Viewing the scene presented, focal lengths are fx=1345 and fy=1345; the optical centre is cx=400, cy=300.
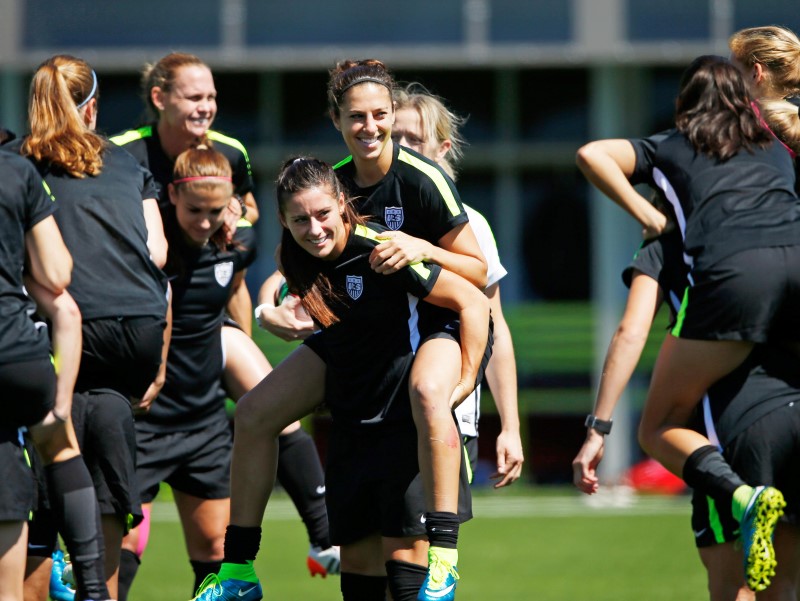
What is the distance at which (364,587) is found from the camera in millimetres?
5105

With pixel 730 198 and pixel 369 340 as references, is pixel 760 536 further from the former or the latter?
pixel 369 340

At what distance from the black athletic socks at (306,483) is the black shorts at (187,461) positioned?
28cm

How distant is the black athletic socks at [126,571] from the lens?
6.10 metres

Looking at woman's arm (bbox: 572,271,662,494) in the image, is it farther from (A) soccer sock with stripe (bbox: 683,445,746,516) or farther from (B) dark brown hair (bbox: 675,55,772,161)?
(B) dark brown hair (bbox: 675,55,772,161)

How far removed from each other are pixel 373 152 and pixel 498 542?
7.17m

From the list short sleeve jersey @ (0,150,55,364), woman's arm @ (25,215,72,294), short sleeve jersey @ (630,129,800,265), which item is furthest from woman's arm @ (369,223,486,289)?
short sleeve jersey @ (0,150,55,364)

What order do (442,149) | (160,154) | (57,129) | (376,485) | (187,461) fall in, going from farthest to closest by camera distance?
A: (187,461) < (160,154) < (442,149) < (57,129) < (376,485)

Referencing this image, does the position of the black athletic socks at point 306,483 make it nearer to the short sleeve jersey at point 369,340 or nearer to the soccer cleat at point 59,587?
the soccer cleat at point 59,587

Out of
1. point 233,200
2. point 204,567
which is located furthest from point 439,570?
point 233,200

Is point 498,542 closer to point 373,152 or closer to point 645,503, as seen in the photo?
point 645,503

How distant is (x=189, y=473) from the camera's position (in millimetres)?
6328

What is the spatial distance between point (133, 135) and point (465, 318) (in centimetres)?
213

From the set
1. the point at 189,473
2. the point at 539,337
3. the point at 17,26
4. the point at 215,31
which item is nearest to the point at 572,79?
the point at 539,337

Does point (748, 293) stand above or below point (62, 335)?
above
